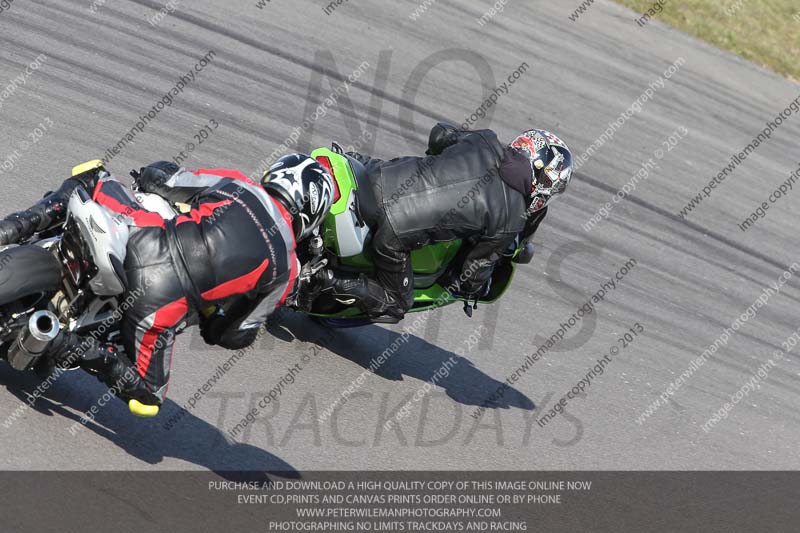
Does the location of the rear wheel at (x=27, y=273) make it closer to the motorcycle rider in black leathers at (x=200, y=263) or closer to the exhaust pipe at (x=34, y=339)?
the exhaust pipe at (x=34, y=339)

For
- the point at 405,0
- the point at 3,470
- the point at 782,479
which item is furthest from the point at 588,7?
the point at 3,470

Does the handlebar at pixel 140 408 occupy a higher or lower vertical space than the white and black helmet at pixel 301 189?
lower

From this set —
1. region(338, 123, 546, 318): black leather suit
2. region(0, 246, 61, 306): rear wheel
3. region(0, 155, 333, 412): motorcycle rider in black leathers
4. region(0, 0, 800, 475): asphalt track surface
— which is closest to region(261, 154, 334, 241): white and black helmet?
region(0, 155, 333, 412): motorcycle rider in black leathers

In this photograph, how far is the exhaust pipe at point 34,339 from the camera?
4.31 m

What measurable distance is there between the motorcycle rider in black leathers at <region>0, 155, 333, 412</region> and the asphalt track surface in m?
0.71

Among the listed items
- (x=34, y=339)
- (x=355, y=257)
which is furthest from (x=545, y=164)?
(x=34, y=339)

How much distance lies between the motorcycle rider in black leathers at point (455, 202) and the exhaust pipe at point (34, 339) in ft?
7.43

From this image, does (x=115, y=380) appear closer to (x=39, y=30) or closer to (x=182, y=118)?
(x=182, y=118)

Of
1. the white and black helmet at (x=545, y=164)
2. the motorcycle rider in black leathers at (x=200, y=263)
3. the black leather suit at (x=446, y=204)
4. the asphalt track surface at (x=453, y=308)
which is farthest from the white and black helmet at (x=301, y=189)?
the white and black helmet at (x=545, y=164)

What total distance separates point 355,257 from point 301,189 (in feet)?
5.91

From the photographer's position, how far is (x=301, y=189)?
15.6ft

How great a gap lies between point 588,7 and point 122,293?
13.3 metres

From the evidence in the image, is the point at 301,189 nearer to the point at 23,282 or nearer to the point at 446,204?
the point at 23,282

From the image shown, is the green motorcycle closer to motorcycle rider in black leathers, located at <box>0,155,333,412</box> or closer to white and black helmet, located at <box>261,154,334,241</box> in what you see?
white and black helmet, located at <box>261,154,334,241</box>
